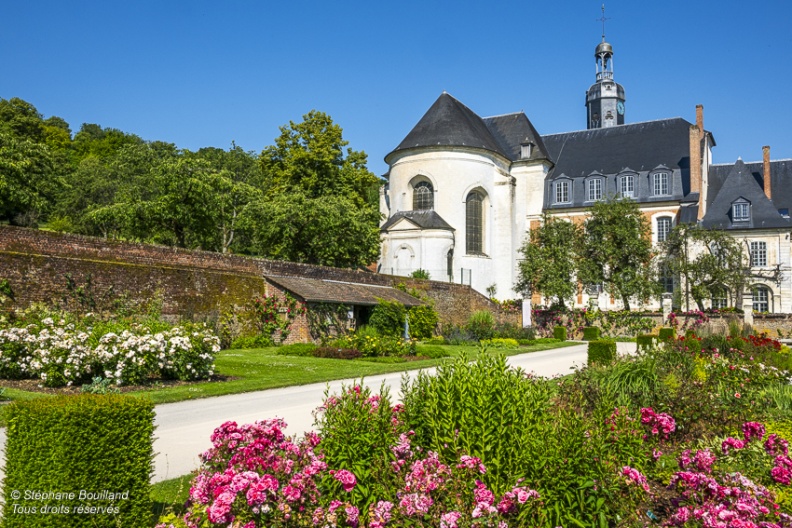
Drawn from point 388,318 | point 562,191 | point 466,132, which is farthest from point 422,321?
point 562,191

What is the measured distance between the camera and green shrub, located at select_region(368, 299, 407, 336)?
25.0 meters

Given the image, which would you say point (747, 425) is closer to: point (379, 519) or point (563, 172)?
point (379, 519)

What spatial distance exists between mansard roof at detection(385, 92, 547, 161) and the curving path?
110 feet

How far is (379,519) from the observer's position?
3928mm

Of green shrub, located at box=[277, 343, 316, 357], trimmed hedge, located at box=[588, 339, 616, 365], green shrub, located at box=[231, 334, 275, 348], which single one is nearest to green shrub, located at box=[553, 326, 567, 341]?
green shrub, located at box=[231, 334, 275, 348]

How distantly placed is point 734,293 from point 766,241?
5.53 meters

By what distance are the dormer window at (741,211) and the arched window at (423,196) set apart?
68.8ft

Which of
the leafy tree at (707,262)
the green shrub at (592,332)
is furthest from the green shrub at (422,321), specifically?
the leafy tree at (707,262)

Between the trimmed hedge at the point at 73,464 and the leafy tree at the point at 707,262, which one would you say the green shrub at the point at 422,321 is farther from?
the trimmed hedge at the point at 73,464

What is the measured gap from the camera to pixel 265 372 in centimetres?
1433

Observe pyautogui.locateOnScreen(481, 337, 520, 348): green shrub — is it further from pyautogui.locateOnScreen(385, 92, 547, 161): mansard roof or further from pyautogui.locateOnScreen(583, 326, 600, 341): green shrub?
pyautogui.locateOnScreen(385, 92, 547, 161): mansard roof

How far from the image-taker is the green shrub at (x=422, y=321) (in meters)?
28.0

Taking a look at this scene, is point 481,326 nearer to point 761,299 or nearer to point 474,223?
point 474,223

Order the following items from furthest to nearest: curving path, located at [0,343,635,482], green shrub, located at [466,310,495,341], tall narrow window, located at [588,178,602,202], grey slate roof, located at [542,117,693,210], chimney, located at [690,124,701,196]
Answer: tall narrow window, located at [588,178,602,202] → grey slate roof, located at [542,117,693,210] → chimney, located at [690,124,701,196] → green shrub, located at [466,310,495,341] → curving path, located at [0,343,635,482]
